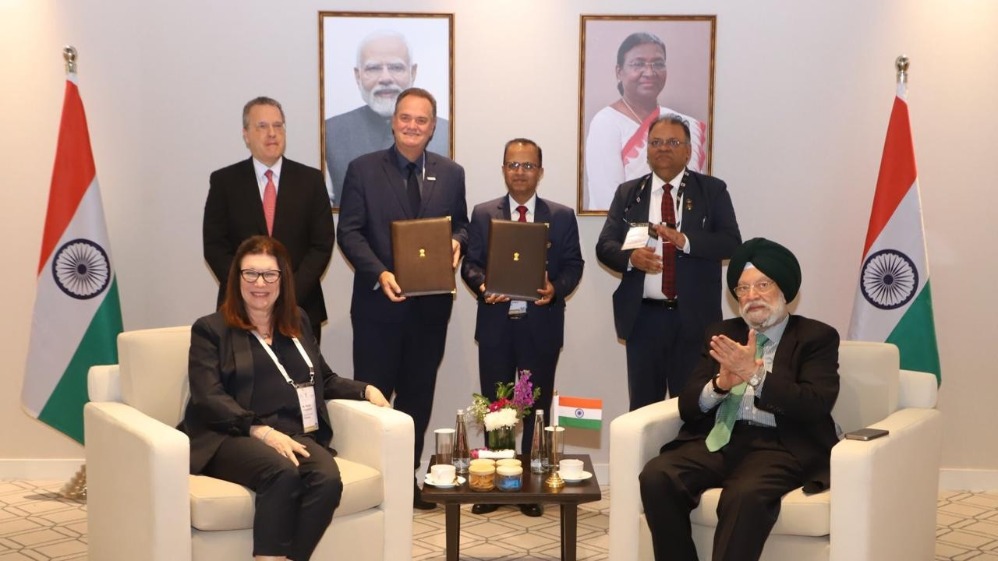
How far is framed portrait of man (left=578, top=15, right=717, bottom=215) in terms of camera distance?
5.47 m

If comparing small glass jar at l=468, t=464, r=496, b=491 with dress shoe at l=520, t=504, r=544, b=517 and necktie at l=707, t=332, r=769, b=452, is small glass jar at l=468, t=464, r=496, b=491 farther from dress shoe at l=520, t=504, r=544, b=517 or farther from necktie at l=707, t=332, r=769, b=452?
dress shoe at l=520, t=504, r=544, b=517

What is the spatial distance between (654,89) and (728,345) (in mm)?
2364

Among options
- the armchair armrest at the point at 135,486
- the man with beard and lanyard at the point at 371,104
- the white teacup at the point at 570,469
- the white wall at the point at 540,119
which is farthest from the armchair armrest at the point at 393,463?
the man with beard and lanyard at the point at 371,104

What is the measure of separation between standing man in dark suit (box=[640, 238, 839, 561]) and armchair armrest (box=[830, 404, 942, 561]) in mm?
178

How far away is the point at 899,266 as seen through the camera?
5211 mm

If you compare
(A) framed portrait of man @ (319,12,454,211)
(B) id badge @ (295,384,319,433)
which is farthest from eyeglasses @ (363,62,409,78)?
(B) id badge @ (295,384,319,433)

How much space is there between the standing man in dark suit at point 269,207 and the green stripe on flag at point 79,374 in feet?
2.71

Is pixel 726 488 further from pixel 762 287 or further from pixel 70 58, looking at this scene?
pixel 70 58

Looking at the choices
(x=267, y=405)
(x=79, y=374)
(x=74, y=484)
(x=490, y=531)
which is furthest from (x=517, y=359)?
(x=74, y=484)

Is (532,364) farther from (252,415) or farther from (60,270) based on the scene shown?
(60,270)

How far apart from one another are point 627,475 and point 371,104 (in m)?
2.74

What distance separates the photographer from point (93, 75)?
5492 mm

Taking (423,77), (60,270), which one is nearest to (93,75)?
(60,270)

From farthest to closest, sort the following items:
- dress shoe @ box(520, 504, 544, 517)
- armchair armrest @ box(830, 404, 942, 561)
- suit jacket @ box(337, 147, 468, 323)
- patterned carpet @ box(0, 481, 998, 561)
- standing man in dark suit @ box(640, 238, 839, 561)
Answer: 1. dress shoe @ box(520, 504, 544, 517)
2. suit jacket @ box(337, 147, 468, 323)
3. patterned carpet @ box(0, 481, 998, 561)
4. standing man in dark suit @ box(640, 238, 839, 561)
5. armchair armrest @ box(830, 404, 942, 561)
